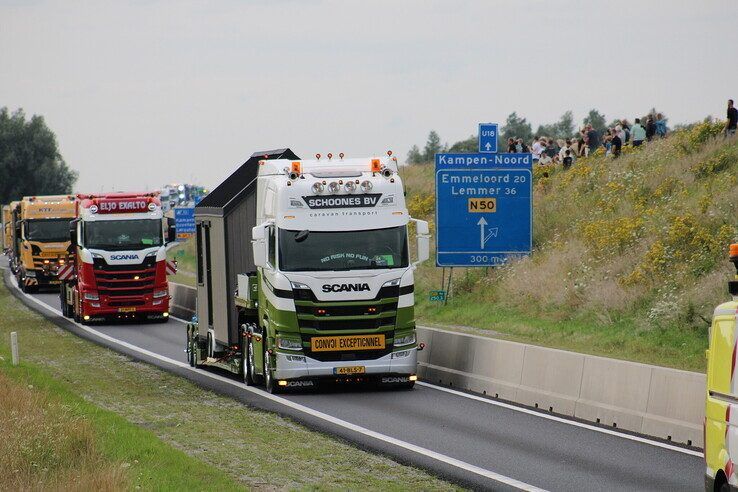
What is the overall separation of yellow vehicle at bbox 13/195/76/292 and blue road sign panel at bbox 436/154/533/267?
24142mm

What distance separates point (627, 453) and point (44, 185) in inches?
5346

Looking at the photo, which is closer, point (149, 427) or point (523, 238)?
point (149, 427)

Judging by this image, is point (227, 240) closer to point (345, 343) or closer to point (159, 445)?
point (345, 343)

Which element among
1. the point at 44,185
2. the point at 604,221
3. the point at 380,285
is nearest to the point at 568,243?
the point at 604,221

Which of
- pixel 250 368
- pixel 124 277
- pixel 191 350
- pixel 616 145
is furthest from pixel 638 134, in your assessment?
pixel 250 368

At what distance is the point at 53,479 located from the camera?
1258 cm

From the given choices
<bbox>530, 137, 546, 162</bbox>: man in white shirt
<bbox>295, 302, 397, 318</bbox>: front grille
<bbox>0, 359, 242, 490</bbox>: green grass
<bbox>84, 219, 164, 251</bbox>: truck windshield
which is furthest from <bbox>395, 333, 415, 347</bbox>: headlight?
<bbox>530, 137, 546, 162</bbox>: man in white shirt

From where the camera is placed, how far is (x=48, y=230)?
193 ft

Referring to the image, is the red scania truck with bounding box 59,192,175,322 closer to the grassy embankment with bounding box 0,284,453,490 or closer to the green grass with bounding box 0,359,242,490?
the grassy embankment with bounding box 0,284,453,490

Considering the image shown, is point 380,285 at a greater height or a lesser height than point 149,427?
greater

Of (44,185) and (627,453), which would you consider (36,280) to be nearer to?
(627,453)

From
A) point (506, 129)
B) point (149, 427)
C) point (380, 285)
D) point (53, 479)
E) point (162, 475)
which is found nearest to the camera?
point (53, 479)

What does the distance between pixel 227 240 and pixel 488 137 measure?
1265 centimetres

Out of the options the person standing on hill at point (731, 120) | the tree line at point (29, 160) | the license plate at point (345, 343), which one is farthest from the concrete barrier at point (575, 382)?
the tree line at point (29, 160)
